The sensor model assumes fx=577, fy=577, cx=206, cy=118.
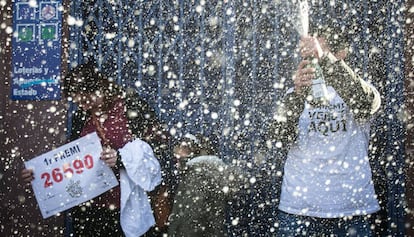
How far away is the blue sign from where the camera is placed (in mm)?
4297

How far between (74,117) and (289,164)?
1.55m

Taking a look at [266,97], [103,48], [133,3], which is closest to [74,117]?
[103,48]

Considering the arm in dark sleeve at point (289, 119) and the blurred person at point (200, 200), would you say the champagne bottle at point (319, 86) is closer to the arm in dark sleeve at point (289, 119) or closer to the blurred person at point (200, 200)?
the arm in dark sleeve at point (289, 119)

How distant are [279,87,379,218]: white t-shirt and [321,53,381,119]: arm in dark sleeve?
5cm

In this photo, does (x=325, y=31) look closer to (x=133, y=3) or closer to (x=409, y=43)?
(x=409, y=43)

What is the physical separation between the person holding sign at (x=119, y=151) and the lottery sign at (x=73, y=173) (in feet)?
0.20

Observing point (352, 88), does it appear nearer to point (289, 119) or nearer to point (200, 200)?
point (289, 119)

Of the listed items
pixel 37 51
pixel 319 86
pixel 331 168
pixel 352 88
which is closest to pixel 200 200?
pixel 331 168

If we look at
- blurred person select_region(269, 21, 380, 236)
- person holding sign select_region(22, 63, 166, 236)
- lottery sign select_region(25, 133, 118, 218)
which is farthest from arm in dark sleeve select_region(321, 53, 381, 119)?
lottery sign select_region(25, 133, 118, 218)

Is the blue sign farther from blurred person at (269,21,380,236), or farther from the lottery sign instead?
blurred person at (269,21,380,236)

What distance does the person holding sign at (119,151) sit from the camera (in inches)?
135

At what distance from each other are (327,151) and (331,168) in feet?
0.31

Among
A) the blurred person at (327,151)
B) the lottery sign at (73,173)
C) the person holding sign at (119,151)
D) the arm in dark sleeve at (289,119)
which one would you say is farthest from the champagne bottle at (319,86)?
the lottery sign at (73,173)

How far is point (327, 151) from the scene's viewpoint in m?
3.20
